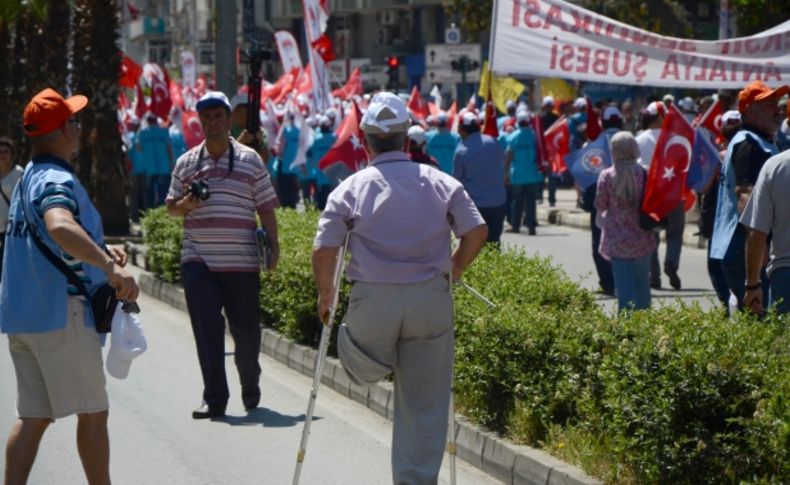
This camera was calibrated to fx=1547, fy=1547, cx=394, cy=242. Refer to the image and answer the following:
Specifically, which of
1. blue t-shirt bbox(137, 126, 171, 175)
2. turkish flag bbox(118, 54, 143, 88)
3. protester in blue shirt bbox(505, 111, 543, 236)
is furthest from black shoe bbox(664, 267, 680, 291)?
turkish flag bbox(118, 54, 143, 88)

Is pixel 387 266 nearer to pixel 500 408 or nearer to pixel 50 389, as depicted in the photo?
pixel 50 389

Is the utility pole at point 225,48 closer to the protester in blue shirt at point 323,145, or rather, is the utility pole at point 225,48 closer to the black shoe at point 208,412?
the black shoe at point 208,412

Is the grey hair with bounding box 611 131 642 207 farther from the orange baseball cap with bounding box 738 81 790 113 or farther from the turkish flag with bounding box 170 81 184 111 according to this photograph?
the turkish flag with bounding box 170 81 184 111

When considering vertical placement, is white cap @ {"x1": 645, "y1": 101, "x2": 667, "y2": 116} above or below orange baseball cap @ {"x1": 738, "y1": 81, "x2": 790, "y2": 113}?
below

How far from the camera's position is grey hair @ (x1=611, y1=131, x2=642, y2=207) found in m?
12.3

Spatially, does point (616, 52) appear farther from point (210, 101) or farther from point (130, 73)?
point (130, 73)

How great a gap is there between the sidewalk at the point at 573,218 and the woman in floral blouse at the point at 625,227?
8.24m

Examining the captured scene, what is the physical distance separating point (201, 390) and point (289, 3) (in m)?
61.2

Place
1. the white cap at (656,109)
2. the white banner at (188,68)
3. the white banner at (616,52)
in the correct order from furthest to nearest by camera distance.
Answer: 1. the white banner at (188,68)
2. the white cap at (656,109)
3. the white banner at (616,52)

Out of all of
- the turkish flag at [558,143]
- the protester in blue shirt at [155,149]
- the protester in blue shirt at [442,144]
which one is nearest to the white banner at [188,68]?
the protester in blue shirt at [155,149]

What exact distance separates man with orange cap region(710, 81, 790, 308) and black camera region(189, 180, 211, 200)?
3.02m

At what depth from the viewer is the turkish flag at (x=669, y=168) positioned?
488 inches

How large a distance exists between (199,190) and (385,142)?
2.83 meters

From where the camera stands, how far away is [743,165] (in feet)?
28.5
